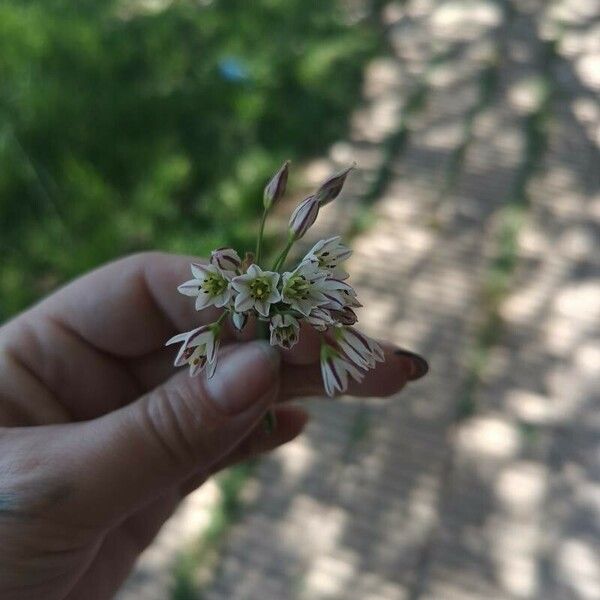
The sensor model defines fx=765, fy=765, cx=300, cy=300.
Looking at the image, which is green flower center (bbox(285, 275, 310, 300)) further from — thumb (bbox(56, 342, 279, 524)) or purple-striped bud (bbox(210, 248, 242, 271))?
thumb (bbox(56, 342, 279, 524))

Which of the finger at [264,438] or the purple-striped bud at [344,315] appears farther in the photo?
the finger at [264,438]

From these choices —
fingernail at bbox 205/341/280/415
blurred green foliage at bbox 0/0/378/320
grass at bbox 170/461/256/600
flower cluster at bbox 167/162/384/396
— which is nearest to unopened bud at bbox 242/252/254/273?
flower cluster at bbox 167/162/384/396

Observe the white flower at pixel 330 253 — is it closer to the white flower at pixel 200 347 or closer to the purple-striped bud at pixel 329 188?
the purple-striped bud at pixel 329 188

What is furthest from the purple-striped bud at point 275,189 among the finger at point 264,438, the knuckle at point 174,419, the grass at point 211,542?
the grass at point 211,542

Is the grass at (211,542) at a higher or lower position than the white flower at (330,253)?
lower

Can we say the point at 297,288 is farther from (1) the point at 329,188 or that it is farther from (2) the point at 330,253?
(1) the point at 329,188

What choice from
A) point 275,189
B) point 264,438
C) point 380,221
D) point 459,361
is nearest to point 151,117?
point 380,221
